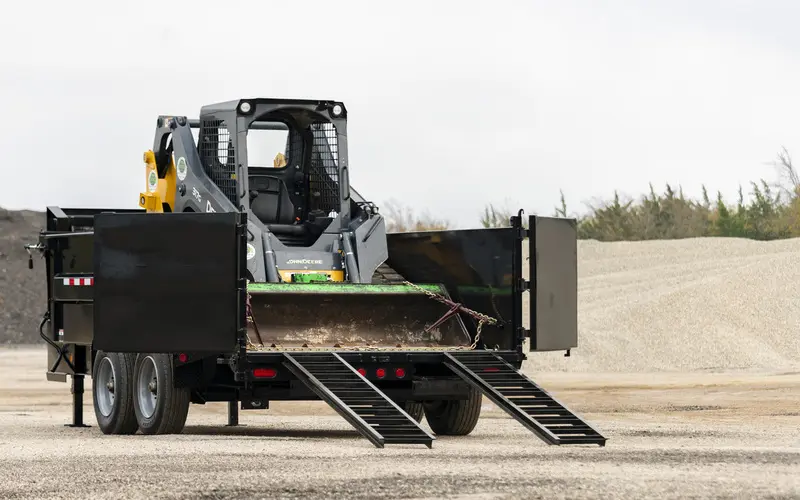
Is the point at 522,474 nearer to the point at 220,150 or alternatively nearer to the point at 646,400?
the point at 220,150


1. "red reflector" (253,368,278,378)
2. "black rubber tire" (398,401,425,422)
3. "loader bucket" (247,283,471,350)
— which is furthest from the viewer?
"black rubber tire" (398,401,425,422)

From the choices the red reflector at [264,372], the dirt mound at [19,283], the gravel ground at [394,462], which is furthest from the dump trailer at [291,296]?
the dirt mound at [19,283]

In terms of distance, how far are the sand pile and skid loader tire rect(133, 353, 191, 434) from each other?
55.3 feet

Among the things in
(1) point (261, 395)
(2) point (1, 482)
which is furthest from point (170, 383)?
(2) point (1, 482)

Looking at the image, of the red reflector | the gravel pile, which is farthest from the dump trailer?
the gravel pile

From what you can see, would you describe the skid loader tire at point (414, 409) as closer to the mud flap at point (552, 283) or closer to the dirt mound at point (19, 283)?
the mud flap at point (552, 283)

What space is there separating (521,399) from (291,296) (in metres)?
2.70

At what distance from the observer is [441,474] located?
11008mm

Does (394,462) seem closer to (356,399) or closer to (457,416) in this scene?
(356,399)

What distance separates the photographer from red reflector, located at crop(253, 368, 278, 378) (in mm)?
14461

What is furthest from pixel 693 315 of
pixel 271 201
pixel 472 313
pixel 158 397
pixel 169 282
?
pixel 169 282

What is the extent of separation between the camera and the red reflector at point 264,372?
14.5 metres

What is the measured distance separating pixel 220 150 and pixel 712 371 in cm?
1693

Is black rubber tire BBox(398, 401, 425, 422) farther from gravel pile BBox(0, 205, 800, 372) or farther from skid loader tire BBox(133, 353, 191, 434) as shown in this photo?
gravel pile BBox(0, 205, 800, 372)
